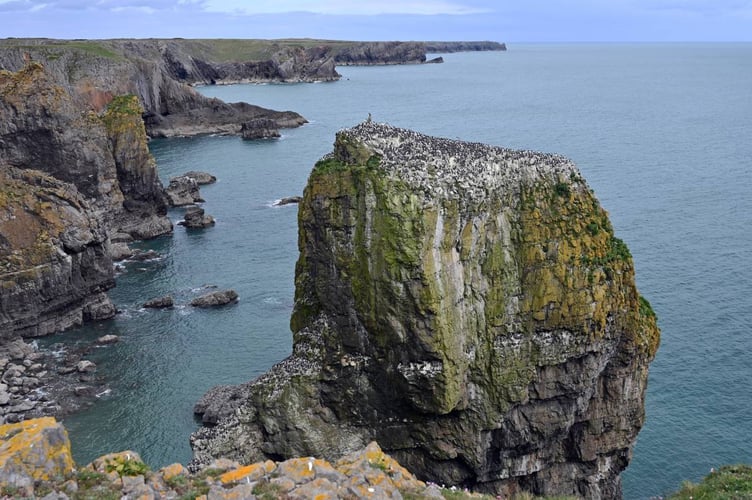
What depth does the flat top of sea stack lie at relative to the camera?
4547 centimetres

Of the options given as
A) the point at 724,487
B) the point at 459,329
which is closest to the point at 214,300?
the point at 459,329

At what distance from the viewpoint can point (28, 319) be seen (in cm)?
7588

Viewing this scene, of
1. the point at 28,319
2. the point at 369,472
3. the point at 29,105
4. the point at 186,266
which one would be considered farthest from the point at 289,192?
the point at 369,472

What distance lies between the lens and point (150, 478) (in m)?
27.7

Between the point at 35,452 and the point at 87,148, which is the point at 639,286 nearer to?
the point at 35,452

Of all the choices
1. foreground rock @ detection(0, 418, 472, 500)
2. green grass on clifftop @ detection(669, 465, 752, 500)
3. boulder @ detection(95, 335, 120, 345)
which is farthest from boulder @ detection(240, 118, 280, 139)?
foreground rock @ detection(0, 418, 472, 500)

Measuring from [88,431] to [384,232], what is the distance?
32468 mm

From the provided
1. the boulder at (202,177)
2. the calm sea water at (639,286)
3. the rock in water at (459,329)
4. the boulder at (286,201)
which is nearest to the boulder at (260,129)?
the calm sea water at (639,286)

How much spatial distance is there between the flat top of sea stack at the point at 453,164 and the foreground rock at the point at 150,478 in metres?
21.0

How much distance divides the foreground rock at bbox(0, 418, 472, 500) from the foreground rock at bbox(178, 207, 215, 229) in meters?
87.4

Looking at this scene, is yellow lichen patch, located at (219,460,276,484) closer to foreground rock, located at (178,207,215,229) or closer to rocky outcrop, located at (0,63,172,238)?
rocky outcrop, located at (0,63,172,238)

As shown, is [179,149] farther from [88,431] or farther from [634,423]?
[634,423]

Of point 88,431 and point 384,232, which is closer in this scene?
point 384,232

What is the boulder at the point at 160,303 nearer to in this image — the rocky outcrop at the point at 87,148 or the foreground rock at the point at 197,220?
the rocky outcrop at the point at 87,148
